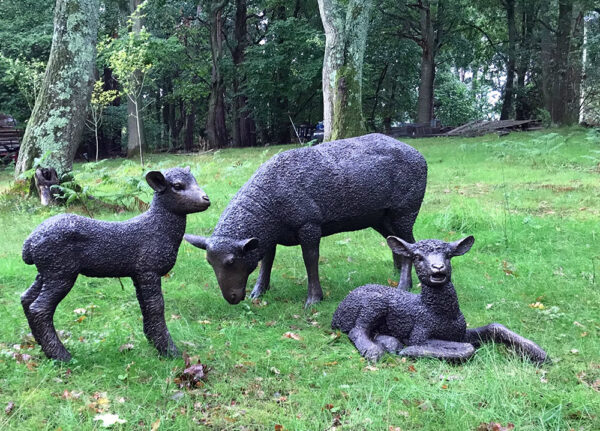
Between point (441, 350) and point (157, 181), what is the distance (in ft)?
9.38

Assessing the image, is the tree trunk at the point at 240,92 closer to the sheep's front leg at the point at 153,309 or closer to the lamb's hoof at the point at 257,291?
the lamb's hoof at the point at 257,291

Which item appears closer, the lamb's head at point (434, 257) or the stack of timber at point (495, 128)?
the lamb's head at point (434, 257)

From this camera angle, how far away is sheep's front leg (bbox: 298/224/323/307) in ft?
20.3

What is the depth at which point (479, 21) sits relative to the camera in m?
36.1

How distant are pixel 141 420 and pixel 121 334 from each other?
5.06 ft

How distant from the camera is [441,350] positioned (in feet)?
15.2

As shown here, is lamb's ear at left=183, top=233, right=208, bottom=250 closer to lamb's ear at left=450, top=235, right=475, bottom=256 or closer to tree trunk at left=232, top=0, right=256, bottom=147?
lamb's ear at left=450, top=235, right=475, bottom=256

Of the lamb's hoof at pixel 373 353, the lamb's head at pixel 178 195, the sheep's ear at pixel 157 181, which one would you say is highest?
the sheep's ear at pixel 157 181

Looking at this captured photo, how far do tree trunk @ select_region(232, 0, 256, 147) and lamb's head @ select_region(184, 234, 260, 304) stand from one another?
23.9 m

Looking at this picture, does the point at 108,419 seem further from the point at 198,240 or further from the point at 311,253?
the point at 311,253

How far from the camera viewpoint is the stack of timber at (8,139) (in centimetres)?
2406

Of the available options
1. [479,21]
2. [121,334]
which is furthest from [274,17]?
[121,334]

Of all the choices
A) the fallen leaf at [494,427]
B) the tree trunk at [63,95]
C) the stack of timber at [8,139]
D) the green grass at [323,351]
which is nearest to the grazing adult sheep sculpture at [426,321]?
the green grass at [323,351]

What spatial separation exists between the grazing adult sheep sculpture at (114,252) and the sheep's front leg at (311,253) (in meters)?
1.86
